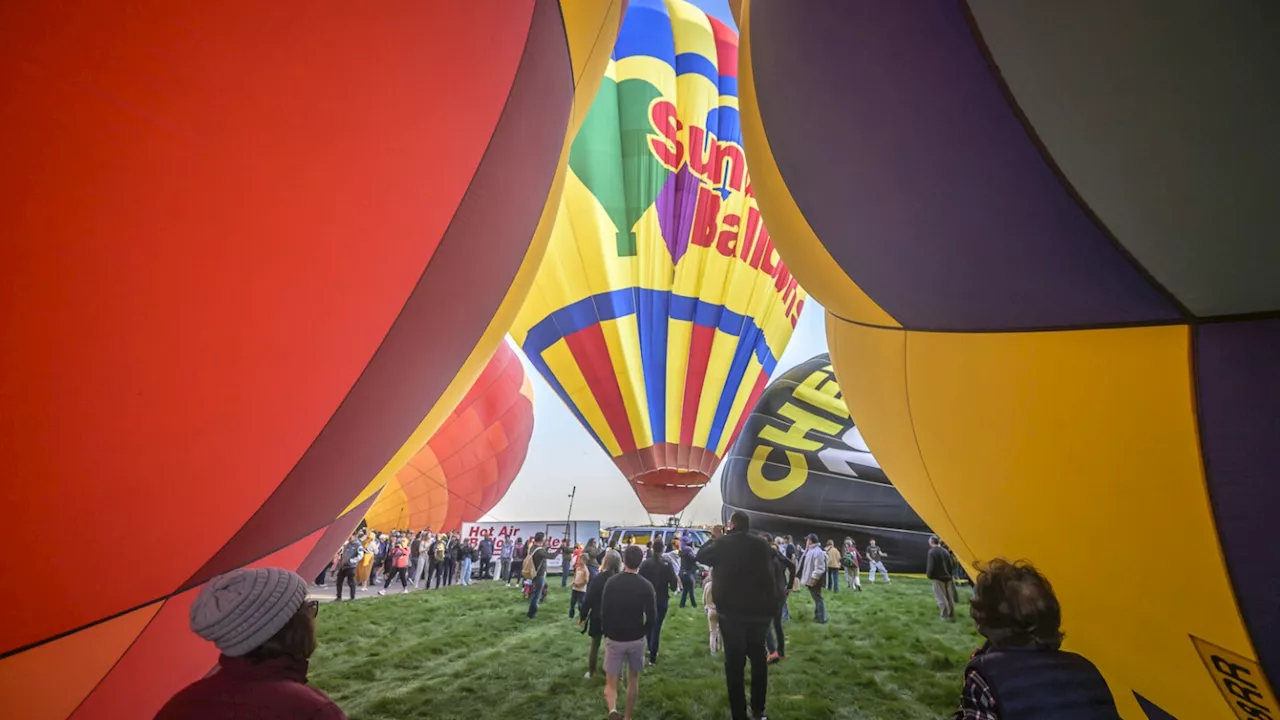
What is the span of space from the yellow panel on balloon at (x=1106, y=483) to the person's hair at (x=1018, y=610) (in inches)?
21.2

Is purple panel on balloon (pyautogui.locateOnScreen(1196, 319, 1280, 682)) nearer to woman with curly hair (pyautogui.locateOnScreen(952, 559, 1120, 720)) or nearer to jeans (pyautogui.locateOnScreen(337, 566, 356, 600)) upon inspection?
woman with curly hair (pyautogui.locateOnScreen(952, 559, 1120, 720))

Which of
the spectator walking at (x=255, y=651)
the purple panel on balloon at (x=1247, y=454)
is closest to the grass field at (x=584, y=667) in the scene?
the purple panel on balloon at (x=1247, y=454)

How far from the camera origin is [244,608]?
1.21 metres

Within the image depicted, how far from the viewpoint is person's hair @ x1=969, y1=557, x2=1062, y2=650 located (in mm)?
1405

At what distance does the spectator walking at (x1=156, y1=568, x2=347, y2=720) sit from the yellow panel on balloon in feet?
7.06

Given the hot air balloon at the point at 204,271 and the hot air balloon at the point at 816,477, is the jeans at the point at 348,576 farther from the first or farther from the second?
the hot air balloon at the point at 204,271

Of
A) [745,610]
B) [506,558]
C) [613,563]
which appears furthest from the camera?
[506,558]

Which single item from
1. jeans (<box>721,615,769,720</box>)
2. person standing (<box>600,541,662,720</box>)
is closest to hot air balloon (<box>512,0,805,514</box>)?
person standing (<box>600,541,662,720</box>)

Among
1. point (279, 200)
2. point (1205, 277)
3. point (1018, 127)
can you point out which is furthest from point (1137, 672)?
point (279, 200)

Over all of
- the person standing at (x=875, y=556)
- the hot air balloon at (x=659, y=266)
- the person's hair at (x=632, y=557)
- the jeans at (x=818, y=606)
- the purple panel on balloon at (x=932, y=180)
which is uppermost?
the hot air balloon at (x=659, y=266)

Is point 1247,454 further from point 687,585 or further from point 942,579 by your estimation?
point 687,585

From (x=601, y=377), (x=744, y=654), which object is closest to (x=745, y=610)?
(x=744, y=654)

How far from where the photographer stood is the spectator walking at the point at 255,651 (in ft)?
3.62

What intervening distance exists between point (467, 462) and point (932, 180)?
60.9ft
